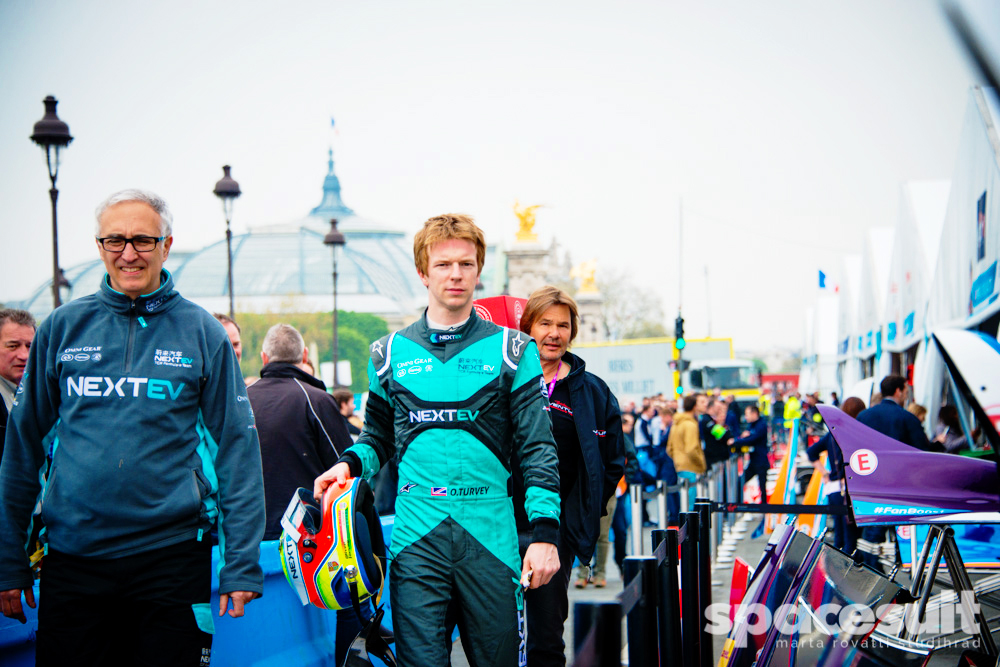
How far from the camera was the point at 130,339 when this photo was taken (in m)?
3.04

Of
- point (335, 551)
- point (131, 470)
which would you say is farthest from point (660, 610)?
point (131, 470)

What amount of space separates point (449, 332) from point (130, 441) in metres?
1.06

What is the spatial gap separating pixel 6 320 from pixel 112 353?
2284 mm

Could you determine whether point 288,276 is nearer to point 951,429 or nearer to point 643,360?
point 643,360

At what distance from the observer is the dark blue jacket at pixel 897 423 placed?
8984 millimetres

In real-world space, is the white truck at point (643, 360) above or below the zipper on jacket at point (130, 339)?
below

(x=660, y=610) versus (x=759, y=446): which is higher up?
(x=660, y=610)

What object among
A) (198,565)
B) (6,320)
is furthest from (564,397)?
(6,320)

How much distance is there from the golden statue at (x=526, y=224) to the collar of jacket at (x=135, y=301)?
217ft

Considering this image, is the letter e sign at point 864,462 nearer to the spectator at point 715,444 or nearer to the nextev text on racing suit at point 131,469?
the nextev text on racing suit at point 131,469

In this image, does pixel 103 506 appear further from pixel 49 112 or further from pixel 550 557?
pixel 49 112

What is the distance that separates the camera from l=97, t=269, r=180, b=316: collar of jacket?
308cm

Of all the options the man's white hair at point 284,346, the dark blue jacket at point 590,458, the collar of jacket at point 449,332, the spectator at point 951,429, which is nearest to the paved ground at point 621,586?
the dark blue jacket at point 590,458

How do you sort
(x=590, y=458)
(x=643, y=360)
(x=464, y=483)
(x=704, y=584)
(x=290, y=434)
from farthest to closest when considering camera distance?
(x=643, y=360), (x=290, y=434), (x=590, y=458), (x=704, y=584), (x=464, y=483)
